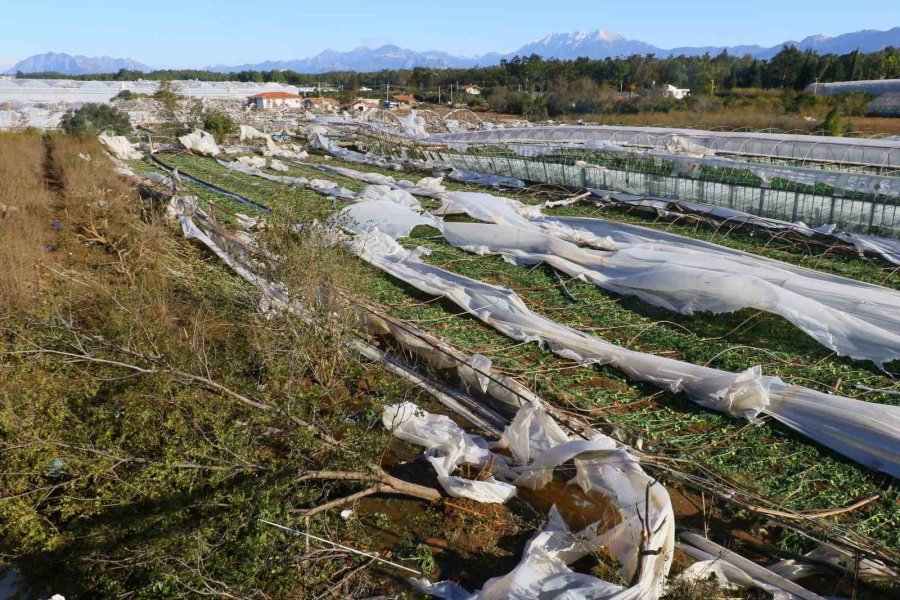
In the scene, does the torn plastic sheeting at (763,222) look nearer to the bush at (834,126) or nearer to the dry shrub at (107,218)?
the dry shrub at (107,218)

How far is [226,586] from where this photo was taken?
296 cm

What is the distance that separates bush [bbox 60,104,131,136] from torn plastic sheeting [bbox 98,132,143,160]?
4.36 ft

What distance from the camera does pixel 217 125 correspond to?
21969 millimetres

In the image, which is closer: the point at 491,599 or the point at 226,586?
the point at 226,586

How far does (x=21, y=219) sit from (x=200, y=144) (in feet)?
37.2

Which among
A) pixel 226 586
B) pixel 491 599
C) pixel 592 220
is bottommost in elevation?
pixel 491 599

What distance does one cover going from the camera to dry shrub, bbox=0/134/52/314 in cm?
627

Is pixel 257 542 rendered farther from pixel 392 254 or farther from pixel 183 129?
pixel 183 129

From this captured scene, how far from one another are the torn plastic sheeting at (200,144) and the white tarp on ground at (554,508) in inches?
702

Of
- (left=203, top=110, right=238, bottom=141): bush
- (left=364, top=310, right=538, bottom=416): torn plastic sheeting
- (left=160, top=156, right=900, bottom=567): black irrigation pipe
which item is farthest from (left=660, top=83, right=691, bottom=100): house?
(left=160, top=156, right=900, bottom=567): black irrigation pipe

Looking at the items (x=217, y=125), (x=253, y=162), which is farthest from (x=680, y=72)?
(x=253, y=162)

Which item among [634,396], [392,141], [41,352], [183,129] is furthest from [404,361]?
[183,129]

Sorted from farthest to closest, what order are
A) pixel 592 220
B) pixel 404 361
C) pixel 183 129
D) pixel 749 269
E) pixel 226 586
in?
pixel 183 129 → pixel 592 220 → pixel 749 269 → pixel 404 361 → pixel 226 586

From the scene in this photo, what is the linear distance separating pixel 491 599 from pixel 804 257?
25.3 ft
